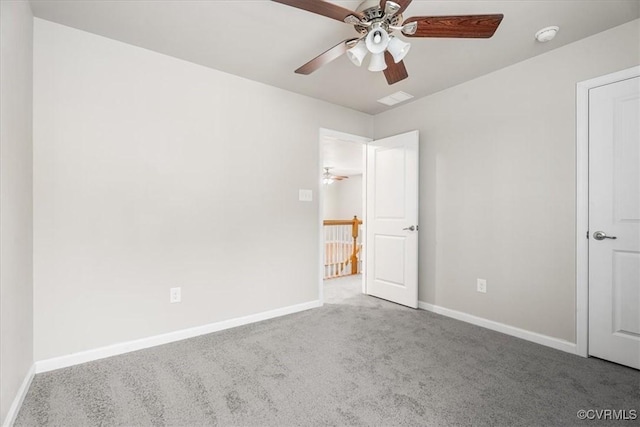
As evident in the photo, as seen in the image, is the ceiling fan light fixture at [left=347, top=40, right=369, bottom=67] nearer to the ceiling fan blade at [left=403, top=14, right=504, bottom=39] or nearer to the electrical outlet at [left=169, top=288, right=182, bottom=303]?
the ceiling fan blade at [left=403, top=14, right=504, bottom=39]

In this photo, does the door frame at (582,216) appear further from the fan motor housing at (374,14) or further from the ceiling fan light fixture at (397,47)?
the fan motor housing at (374,14)

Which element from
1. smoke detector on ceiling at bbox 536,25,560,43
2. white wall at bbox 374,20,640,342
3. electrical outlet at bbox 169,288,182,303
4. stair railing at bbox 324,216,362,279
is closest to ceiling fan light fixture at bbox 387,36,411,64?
smoke detector on ceiling at bbox 536,25,560,43

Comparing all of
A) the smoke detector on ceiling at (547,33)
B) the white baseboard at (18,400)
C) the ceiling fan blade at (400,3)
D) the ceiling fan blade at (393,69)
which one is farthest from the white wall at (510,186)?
the white baseboard at (18,400)

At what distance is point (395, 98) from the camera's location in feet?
11.3

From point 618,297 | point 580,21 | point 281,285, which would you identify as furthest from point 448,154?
point 281,285

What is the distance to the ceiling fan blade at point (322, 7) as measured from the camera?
151 cm

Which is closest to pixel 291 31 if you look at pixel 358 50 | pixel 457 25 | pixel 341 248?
pixel 358 50

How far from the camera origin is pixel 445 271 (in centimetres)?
325

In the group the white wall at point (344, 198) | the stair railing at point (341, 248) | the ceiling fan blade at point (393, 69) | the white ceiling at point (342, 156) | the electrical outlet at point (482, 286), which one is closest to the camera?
the ceiling fan blade at point (393, 69)

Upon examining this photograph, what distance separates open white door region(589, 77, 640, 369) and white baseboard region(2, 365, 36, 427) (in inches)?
145

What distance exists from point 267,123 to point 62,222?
1.91 m

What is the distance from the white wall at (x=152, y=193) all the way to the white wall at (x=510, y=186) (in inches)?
60.8

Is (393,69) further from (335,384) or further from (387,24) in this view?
(335,384)

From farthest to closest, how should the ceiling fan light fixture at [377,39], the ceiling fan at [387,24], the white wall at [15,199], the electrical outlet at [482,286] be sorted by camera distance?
1. the electrical outlet at [482,286]
2. the ceiling fan light fixture at [377,39]
3. the ceiling fan at [387,24]
4. the white wall at [15,199]
